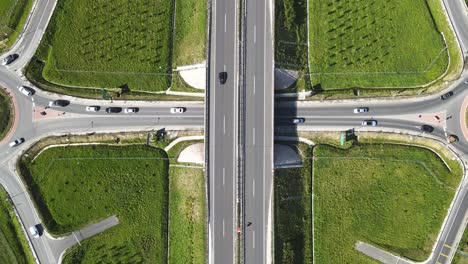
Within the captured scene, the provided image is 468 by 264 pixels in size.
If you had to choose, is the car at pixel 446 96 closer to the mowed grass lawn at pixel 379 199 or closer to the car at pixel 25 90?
the mowed grass lawn at pixel 379 199

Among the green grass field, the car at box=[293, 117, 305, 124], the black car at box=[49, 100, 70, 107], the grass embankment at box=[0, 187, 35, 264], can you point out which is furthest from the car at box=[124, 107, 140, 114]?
the car at box=[293, 117, 305, 124]

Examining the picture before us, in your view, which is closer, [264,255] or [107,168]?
[264,255]

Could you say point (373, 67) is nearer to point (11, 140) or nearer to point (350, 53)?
point (350, 53)

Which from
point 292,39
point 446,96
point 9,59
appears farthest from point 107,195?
point 446,96

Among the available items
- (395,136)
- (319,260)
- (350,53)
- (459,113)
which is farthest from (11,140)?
(459,113)

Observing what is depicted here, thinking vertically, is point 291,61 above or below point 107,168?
above

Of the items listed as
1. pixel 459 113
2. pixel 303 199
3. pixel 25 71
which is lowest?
pixel 303 199

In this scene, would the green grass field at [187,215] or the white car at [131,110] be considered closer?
the green grass field at [187,215]

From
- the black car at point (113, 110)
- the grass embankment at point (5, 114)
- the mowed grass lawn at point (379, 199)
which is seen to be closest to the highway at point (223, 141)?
the mowed grass lawn at point (379, 199)
